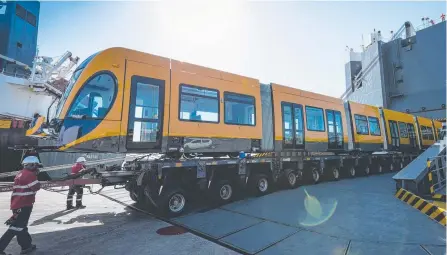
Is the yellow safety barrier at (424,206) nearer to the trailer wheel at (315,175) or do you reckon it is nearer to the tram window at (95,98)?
the trailer wheel at (315,175)

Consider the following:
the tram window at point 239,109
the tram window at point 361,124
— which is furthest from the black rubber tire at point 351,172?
the tram window at point 239,109

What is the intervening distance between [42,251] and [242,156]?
17.5 ft

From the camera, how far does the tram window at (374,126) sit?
13.6 m

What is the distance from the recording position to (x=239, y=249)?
13.1 ft

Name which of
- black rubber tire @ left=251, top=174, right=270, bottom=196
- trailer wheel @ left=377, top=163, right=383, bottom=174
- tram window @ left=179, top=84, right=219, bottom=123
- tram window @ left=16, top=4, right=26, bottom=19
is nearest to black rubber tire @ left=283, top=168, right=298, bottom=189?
black rubber tire @ left=251, top=174, right=270, bottom=196

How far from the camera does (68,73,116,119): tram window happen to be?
5.38m

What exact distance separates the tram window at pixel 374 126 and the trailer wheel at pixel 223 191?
10.6 metres

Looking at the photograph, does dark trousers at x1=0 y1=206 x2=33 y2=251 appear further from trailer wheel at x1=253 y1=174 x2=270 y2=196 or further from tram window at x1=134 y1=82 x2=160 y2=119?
trailer wheel at x1=253 y1=174 x2=270 y2=196

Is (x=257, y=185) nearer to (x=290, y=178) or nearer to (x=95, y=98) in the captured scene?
(x=290, y=178)

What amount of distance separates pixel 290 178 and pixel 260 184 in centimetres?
177

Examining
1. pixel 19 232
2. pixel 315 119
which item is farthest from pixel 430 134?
pixel 19 232

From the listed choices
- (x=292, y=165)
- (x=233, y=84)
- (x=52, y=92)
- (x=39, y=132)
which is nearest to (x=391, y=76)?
(x=292, y=165)

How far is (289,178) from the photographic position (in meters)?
9.32

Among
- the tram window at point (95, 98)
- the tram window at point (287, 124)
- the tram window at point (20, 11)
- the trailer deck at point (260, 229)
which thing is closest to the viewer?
the trailer deck at point (260, 229)
